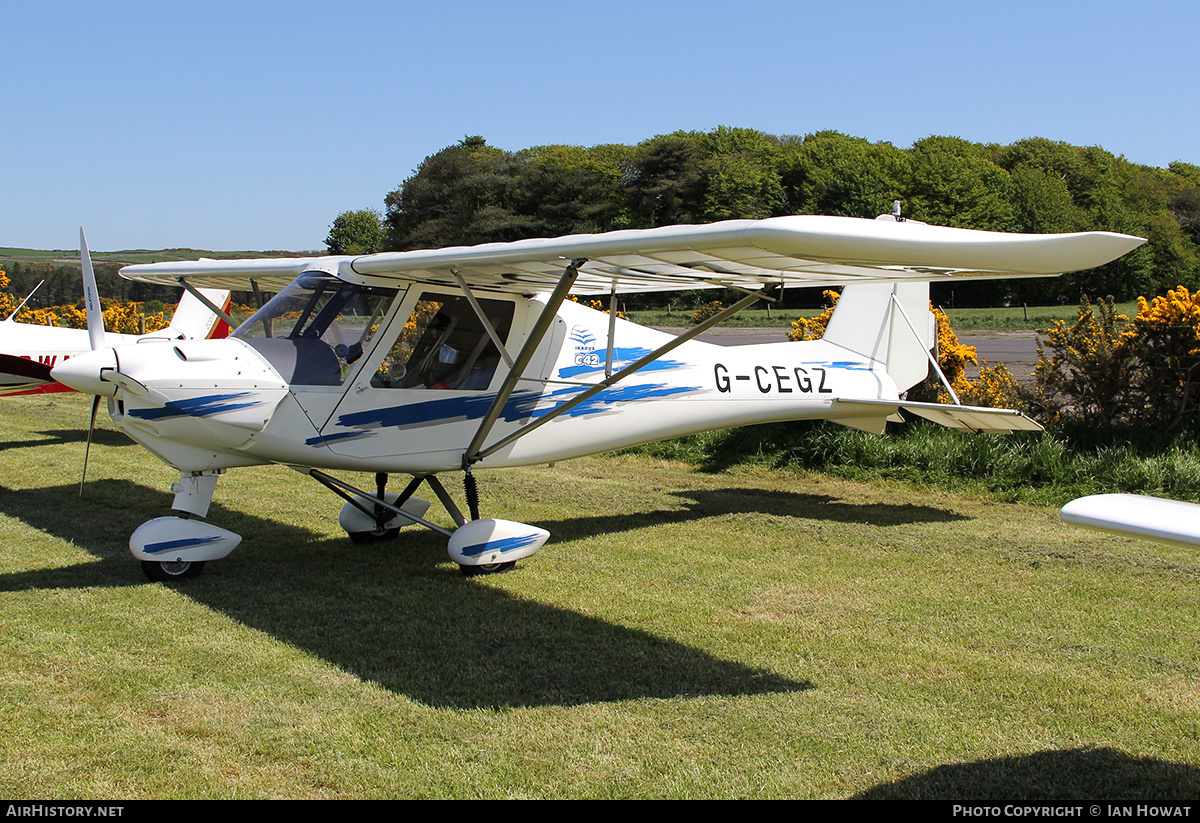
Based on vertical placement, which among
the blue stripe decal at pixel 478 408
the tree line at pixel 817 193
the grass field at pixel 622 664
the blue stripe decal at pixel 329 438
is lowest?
the grass field at pixel 622 664

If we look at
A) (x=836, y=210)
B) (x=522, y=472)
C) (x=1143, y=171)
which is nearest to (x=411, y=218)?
(x=836, y=210)

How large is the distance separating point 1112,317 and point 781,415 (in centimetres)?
393

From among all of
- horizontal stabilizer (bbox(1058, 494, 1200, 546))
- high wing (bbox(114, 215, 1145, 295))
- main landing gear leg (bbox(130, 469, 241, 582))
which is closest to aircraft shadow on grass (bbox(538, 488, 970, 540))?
high wing (bbox(114, 215, 1145, 295))

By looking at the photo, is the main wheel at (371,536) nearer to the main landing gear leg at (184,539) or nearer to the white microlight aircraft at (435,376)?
the white microlight aircraft at (435,376)

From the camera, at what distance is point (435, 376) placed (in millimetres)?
6551

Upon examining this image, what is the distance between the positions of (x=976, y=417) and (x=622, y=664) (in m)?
4.41

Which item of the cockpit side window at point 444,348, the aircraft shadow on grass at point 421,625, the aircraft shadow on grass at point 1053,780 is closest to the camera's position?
the aircraft shadow on grass at point 1053,780

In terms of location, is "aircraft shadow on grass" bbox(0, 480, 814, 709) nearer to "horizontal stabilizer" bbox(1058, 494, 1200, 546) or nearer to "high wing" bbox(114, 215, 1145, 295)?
"horizontal stabilizer" bbox(1058, 494, 1200, 546)

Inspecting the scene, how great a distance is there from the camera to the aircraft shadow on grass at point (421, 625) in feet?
14.3

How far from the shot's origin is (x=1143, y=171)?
108 m

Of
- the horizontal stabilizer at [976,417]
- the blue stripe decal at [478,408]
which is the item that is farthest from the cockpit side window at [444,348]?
the horizontal stabilizer at [976,417]

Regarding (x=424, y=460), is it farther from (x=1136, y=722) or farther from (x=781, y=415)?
(x=1136, y=722)

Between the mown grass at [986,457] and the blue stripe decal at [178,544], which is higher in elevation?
the mown grass at [986,457]

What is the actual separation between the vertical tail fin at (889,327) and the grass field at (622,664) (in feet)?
5.07
